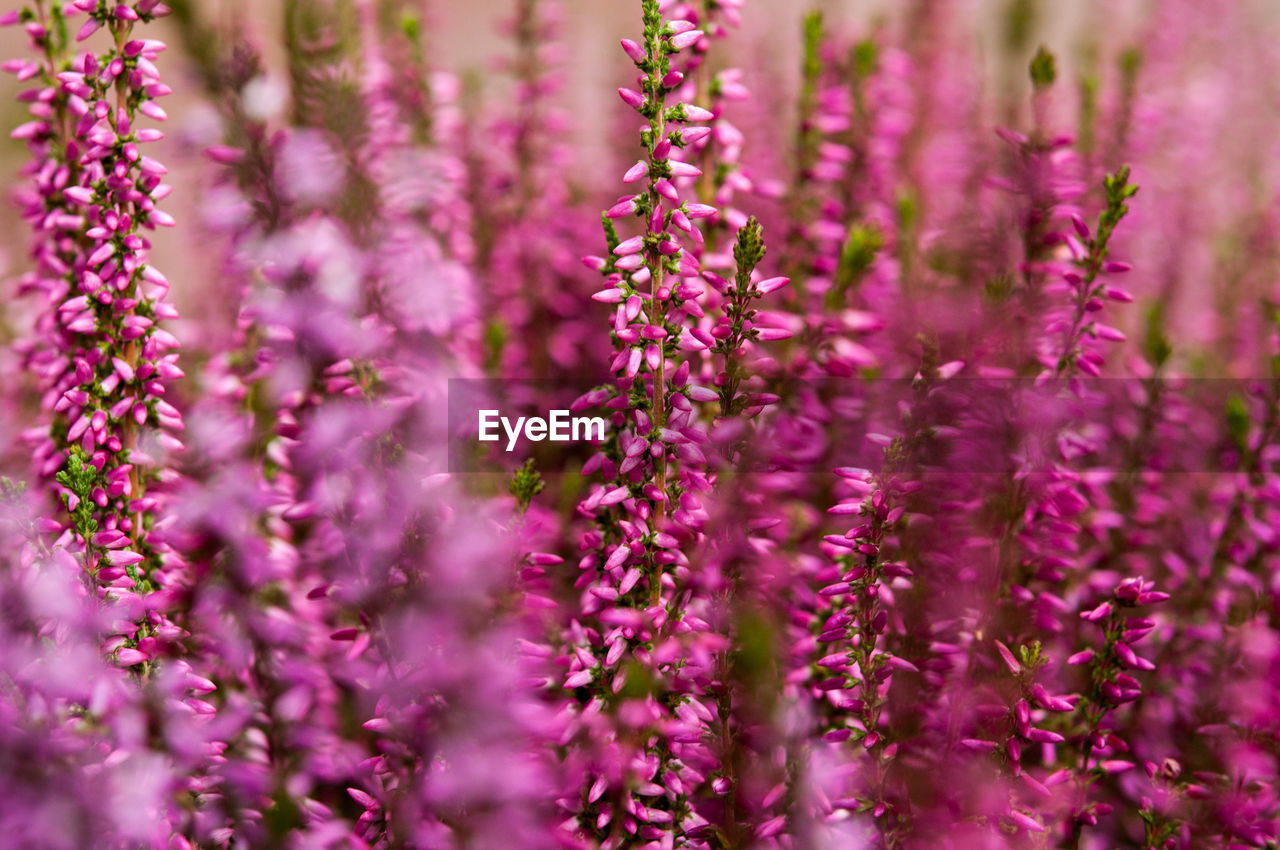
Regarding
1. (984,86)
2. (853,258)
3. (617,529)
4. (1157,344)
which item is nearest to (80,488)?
(617,529)

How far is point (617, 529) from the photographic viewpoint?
128cm

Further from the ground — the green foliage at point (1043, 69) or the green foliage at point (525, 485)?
the green foliage at point (1043, 69)

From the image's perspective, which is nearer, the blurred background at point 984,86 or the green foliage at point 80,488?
the green foliage at point 80,488

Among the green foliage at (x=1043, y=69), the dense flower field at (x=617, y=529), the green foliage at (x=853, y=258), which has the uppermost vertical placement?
the green foliage at (x=1043, y=69)

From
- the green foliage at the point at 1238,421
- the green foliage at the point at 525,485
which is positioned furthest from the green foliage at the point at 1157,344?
the green foliage at the point at 525,485

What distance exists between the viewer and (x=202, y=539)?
1.40m

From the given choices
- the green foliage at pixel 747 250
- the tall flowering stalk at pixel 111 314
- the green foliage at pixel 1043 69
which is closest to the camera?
the green foliage at pixel 747 250

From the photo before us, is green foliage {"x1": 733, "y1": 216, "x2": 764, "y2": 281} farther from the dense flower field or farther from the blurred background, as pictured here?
the blurred background

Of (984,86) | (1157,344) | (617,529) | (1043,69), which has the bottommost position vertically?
(617,529)

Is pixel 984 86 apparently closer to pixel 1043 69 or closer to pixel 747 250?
pixel 1043 69

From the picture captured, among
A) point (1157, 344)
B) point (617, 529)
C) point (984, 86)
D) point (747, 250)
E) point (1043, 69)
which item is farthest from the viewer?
point (984, 86)

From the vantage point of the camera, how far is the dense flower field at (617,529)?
118 centimetres

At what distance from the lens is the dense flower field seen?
1.18m

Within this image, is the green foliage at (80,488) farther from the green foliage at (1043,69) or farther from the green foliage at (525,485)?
the green foliage at (1043,69)
